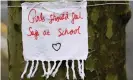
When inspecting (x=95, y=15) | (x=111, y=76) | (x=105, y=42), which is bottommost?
(x=111, y=76)

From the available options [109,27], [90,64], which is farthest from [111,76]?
[109,27]

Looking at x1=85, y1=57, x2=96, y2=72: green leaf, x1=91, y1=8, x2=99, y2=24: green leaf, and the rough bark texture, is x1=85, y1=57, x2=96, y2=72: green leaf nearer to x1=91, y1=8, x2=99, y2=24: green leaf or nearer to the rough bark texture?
the rough bark texture

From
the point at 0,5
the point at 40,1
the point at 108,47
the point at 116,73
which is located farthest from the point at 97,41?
the point at 0,5

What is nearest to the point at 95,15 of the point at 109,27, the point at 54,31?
the point at 109,27

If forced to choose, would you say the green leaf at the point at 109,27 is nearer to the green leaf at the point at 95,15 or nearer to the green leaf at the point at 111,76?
the green leaf at the point at 95,15

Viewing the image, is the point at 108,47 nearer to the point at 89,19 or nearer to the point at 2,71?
the point at 89,19

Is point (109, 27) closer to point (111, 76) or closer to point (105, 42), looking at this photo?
point (105, 42)

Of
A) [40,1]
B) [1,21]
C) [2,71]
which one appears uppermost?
[40,1]

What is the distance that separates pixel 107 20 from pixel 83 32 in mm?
112

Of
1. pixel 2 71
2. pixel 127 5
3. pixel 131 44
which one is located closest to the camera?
pixel 127 5

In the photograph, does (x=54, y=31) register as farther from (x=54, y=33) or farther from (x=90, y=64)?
(x=90, y=64)

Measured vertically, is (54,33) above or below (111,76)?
above

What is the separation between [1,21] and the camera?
1.57 m

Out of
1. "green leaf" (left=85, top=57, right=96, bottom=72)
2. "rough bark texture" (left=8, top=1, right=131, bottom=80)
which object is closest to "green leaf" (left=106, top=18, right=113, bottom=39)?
"rough bark texture" (left=8, top=1, right=131, bottom=80)
